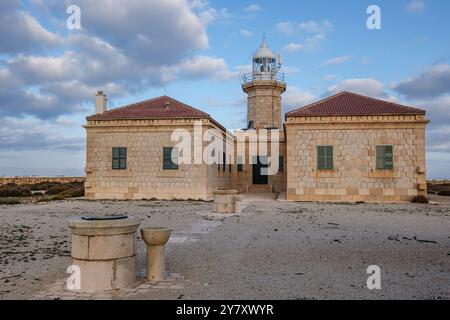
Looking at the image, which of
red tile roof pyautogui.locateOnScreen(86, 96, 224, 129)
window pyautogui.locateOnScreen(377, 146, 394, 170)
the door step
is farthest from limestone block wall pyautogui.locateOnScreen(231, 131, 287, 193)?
window pyautogui.locateOnScreen(377, 146, 394, 170)

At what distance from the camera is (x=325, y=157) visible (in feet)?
64.6

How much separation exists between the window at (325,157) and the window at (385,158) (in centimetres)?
229

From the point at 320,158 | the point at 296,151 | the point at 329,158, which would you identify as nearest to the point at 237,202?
the point at 296,151

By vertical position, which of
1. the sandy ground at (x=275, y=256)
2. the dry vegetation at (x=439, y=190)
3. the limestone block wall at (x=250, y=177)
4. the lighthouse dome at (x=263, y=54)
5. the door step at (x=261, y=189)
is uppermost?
the lighthouse dome at (x=263, y=54)

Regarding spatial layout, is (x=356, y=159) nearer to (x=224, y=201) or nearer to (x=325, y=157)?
(x=325, y=157)

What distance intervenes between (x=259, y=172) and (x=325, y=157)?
8.34m

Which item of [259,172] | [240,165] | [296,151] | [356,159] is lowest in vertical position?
[259,172]

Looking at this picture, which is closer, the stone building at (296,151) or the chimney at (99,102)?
the stone building at (296,151)

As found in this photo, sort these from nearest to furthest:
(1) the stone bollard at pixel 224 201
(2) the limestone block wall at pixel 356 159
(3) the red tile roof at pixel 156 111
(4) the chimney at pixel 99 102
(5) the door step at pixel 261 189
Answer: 1. (1) the stone bollard at pixel 224 201
2. (2) the limestone block wall at pixel 356 159
3. (3) the red tile roof at pixel 156 111
4. (4) the chimney at pixel 99 102
5. (5) the door step at pixel 261 189

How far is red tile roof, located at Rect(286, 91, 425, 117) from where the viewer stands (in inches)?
773

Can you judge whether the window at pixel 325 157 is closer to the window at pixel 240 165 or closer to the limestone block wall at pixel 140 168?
the limestone block wall at pixel 140 168

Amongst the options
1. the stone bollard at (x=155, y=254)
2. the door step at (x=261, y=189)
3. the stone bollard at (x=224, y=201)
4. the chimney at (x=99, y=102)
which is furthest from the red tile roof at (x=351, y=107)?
the stone bollard at (x=155, y=254)

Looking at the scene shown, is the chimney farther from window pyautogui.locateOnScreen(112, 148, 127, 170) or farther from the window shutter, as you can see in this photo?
the window shutter

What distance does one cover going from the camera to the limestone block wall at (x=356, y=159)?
19156 mm
